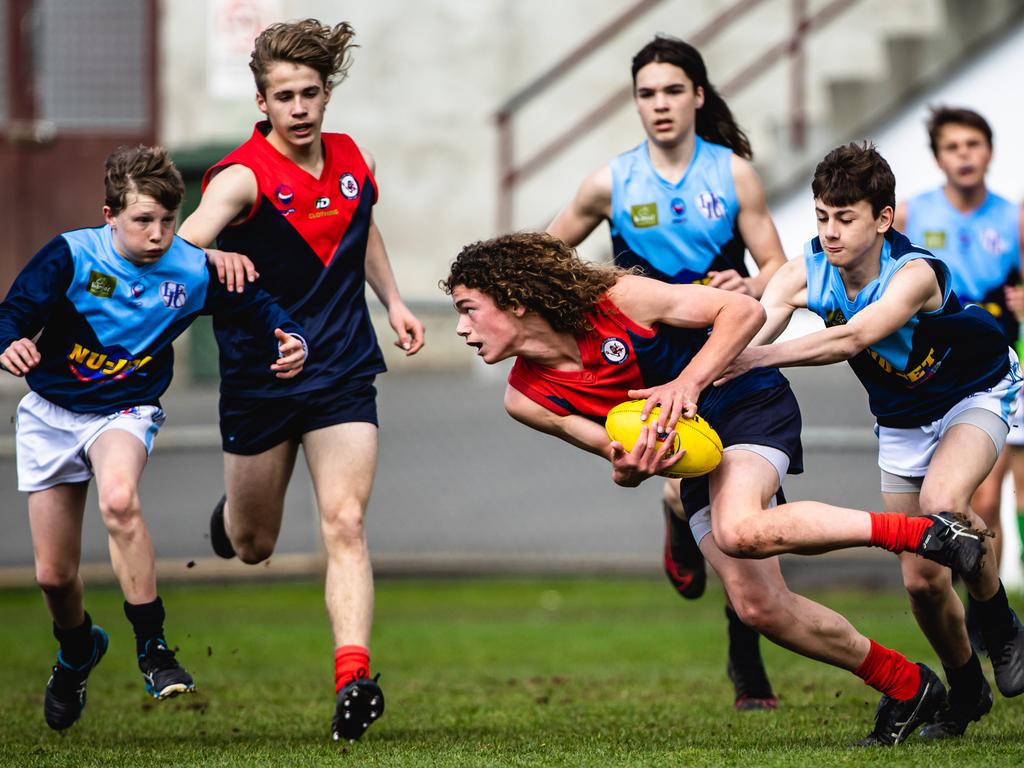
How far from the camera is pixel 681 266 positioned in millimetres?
6816

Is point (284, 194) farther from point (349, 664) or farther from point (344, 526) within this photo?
point (349, 664)

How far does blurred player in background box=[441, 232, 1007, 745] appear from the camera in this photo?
533 centimetres

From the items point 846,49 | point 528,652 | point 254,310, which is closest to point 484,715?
point 254,310

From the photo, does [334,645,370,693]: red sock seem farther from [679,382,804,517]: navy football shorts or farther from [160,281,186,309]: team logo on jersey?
[160,281,186,309]: team logo on jersey

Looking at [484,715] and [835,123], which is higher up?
[835,123]

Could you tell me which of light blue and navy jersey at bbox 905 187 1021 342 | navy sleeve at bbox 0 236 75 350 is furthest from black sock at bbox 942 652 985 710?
navy sleeve at bbox 0 236 75 350

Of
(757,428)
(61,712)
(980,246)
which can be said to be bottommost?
(61,712)

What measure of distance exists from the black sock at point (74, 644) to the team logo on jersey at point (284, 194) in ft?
6.08

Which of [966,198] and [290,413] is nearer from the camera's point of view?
[290,413]

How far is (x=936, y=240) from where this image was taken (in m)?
8.03

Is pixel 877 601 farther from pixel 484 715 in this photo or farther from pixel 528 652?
pixel 484 715

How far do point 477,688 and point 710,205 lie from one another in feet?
9.03

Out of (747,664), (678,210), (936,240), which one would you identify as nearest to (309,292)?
(678,210)

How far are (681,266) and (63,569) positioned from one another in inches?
111
